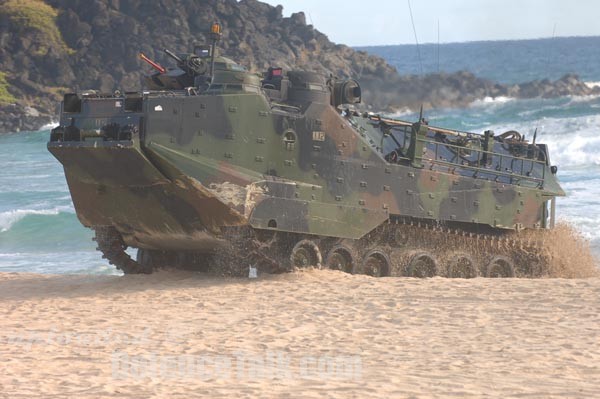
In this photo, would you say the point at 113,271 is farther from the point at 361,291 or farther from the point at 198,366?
the point at 198,366

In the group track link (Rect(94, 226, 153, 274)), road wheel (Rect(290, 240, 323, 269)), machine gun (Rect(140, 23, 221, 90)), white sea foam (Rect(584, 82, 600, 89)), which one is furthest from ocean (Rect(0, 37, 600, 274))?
track link (Rect(94, 226, 153, 274))

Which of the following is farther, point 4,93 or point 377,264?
point 4,93

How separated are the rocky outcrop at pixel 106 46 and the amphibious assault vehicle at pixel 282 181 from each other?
4527 centimetres

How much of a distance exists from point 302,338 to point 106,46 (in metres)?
60.0

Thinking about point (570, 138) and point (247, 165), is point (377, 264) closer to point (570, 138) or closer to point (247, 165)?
point (247, 165)

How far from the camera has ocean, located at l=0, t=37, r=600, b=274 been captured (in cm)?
2462

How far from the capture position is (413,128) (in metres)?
17.3

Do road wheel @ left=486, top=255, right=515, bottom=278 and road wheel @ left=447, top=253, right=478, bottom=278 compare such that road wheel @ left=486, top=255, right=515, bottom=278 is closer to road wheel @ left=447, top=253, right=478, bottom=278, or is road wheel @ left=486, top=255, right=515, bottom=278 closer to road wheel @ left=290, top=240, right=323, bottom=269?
road wheel @ left=447, top=253, right=478, bottom=278

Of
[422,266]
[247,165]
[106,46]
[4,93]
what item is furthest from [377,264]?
[106,46]

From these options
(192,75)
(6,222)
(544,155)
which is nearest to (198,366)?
(192,75)

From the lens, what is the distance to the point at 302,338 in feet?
39.2

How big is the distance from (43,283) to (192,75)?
3730mm

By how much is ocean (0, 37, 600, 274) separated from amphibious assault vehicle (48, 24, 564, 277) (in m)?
2.09

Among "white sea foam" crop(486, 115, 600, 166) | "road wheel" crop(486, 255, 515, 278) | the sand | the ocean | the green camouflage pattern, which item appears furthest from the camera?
"white sea foam" crop(486, 115, 600, 166)
